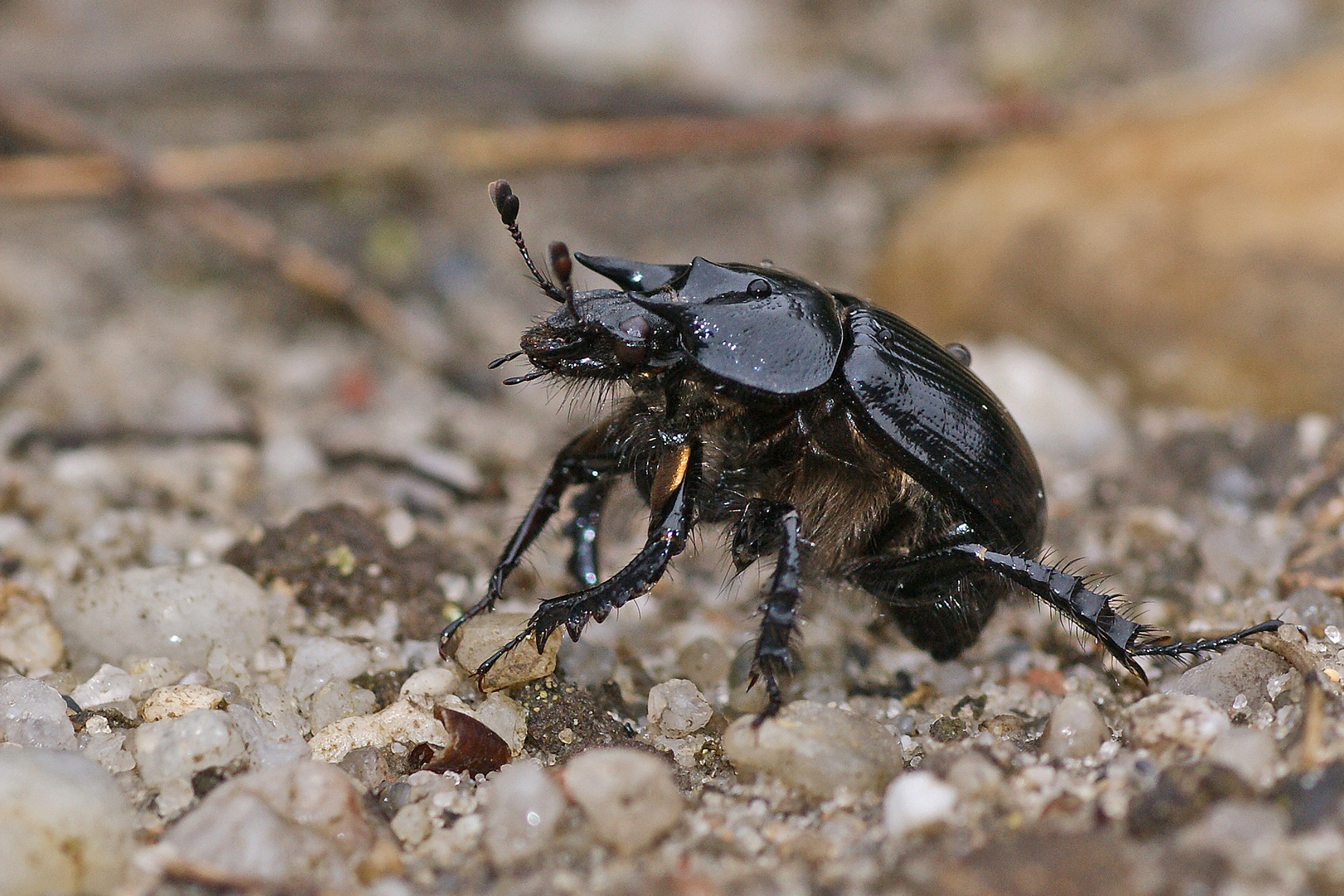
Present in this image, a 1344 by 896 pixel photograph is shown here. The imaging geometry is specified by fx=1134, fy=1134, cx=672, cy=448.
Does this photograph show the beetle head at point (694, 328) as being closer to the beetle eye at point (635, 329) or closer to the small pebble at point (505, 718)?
the beetle eye at point (635, 329)

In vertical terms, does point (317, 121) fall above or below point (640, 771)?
above

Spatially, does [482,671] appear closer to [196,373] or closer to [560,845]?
[560,845]

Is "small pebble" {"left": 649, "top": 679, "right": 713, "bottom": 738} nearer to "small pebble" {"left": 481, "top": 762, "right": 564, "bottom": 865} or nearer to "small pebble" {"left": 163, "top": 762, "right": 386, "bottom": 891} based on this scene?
"small pebble" {"left": 481, "top": 762, "right": 564, "bottom": 865}

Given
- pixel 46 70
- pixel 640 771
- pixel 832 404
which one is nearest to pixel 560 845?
pixel 640 771

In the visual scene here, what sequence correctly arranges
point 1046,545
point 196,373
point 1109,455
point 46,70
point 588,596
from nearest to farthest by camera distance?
point 588,596, point 1046,545, point 1109,455, point 196,373, point 46,70

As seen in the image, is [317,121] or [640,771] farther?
[317,121]

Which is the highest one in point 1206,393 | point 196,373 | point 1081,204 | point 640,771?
point 1081,204

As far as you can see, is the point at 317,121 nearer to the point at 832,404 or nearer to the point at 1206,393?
the point at 832,404

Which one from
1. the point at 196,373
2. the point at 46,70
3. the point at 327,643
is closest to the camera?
the point at 327,643

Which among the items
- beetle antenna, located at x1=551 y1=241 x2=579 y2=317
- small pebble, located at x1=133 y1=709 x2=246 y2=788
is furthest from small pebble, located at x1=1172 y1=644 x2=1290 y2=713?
small pebble, located at x1=133 y1=709 x2=246 y2=788
